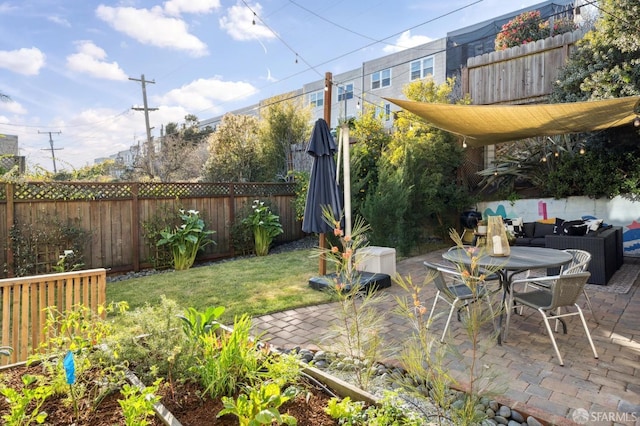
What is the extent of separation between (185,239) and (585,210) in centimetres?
747

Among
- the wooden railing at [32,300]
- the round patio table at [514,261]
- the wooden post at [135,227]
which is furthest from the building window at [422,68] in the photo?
the wooden railing at [32,300]

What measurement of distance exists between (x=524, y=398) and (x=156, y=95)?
19952mm

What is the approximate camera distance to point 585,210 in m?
6.95

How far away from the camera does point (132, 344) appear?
2166mm

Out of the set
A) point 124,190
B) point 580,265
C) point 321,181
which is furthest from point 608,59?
point 124,190

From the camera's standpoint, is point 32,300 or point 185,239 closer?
point 32,300

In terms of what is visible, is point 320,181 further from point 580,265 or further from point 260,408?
point 260,408

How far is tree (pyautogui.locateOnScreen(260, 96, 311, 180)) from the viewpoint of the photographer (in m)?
13.0

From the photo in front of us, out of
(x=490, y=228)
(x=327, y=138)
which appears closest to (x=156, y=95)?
(x=327, y=138)

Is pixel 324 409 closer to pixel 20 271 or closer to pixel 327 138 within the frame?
pixel 327 138

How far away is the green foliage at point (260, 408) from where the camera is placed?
1416mm

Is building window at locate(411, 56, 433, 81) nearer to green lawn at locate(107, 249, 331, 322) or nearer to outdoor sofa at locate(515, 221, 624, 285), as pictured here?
outdoor sofa at locate(515, 221, 624, 285)

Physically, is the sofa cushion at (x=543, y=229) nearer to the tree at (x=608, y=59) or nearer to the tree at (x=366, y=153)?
the tree at (x=608, y=59)

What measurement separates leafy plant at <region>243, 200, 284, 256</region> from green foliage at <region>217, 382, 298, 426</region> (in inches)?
253
